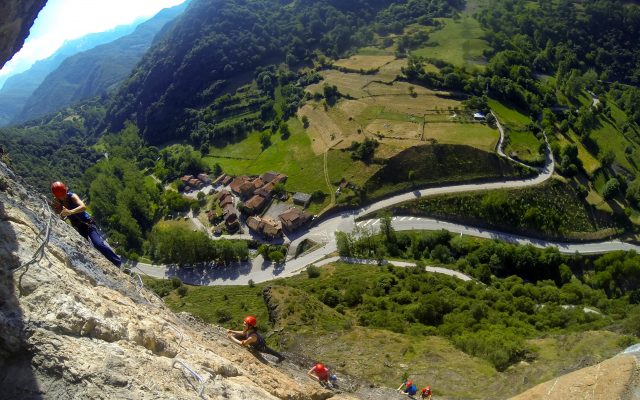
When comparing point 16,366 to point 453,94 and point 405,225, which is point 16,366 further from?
point 453,94

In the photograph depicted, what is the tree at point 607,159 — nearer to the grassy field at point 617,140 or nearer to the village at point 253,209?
the grassy field at point 617,140

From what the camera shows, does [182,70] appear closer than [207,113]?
No

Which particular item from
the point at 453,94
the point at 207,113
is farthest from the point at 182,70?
the point at 453,94

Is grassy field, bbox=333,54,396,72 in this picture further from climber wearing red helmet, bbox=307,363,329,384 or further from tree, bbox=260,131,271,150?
climber wearing red helmet, bbox=307,363,329,384

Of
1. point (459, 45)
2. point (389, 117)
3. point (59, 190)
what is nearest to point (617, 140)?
point (389, 117)

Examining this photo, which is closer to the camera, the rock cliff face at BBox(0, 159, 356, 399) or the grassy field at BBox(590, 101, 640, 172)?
the rock cliff face at BBox(0, 159, 356, 399)

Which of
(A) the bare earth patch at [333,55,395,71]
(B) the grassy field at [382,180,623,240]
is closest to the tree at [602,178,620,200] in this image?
(B) the grassy field at [382,180,623,240]

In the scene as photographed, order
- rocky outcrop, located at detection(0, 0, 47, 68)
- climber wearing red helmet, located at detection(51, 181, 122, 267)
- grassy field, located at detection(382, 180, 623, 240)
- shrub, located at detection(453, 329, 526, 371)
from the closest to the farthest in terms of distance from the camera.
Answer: rocky outcrop, located at detection(0, 0, 47, 68), climber wearing red helmet, located at detection(51, 181, 122, 267), shrub, located at detection(453, 329, 526, 371), grassy field, located at detection(382, 180, 623, 240)
